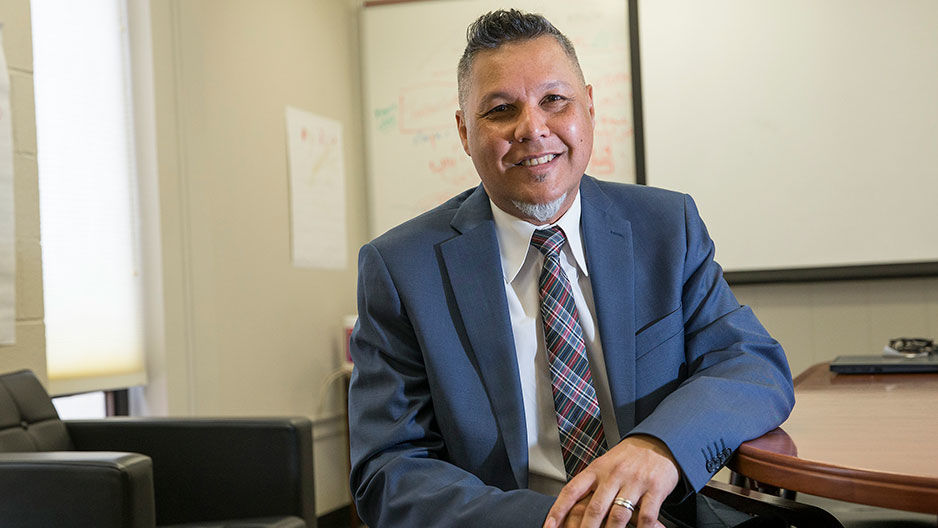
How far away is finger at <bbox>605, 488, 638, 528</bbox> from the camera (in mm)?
1089

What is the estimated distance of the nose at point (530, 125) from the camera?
4.67 feet

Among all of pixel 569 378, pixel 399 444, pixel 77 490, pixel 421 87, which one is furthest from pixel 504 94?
pixel 421 87

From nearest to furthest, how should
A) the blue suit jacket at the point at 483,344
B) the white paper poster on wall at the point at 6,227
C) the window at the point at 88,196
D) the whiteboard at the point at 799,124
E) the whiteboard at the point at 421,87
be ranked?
the blue suit jacket at the point at 483,344, the white paper poster on wall at the point at 6,227, the window at the point at 88,196, the whiteboard at the point at 799,124, the whiteboard at the point at 421,87

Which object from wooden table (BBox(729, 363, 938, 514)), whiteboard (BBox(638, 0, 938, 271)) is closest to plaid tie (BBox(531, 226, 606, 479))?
wooden table (BBox(729, 363, 938, 514))

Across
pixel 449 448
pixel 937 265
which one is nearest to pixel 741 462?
pixel 449 448

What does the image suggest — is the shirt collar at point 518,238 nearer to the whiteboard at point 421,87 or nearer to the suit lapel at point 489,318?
the suit lapel at point 489,318

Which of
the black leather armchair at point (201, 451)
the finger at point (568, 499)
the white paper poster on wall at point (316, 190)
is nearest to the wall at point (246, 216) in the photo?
the white paper poster on wall at point (316, 190)

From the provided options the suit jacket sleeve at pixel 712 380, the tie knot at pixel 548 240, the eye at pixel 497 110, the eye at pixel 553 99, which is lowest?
the suit jacket sleeve at pixel 712 380

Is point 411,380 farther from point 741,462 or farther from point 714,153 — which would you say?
point 714,153

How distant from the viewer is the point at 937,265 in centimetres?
352

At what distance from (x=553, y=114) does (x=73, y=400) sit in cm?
223

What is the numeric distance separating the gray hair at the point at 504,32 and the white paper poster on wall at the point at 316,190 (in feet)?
8.13

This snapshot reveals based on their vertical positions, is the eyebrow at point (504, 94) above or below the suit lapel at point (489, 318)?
above

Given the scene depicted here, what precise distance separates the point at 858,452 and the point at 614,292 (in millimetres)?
461
